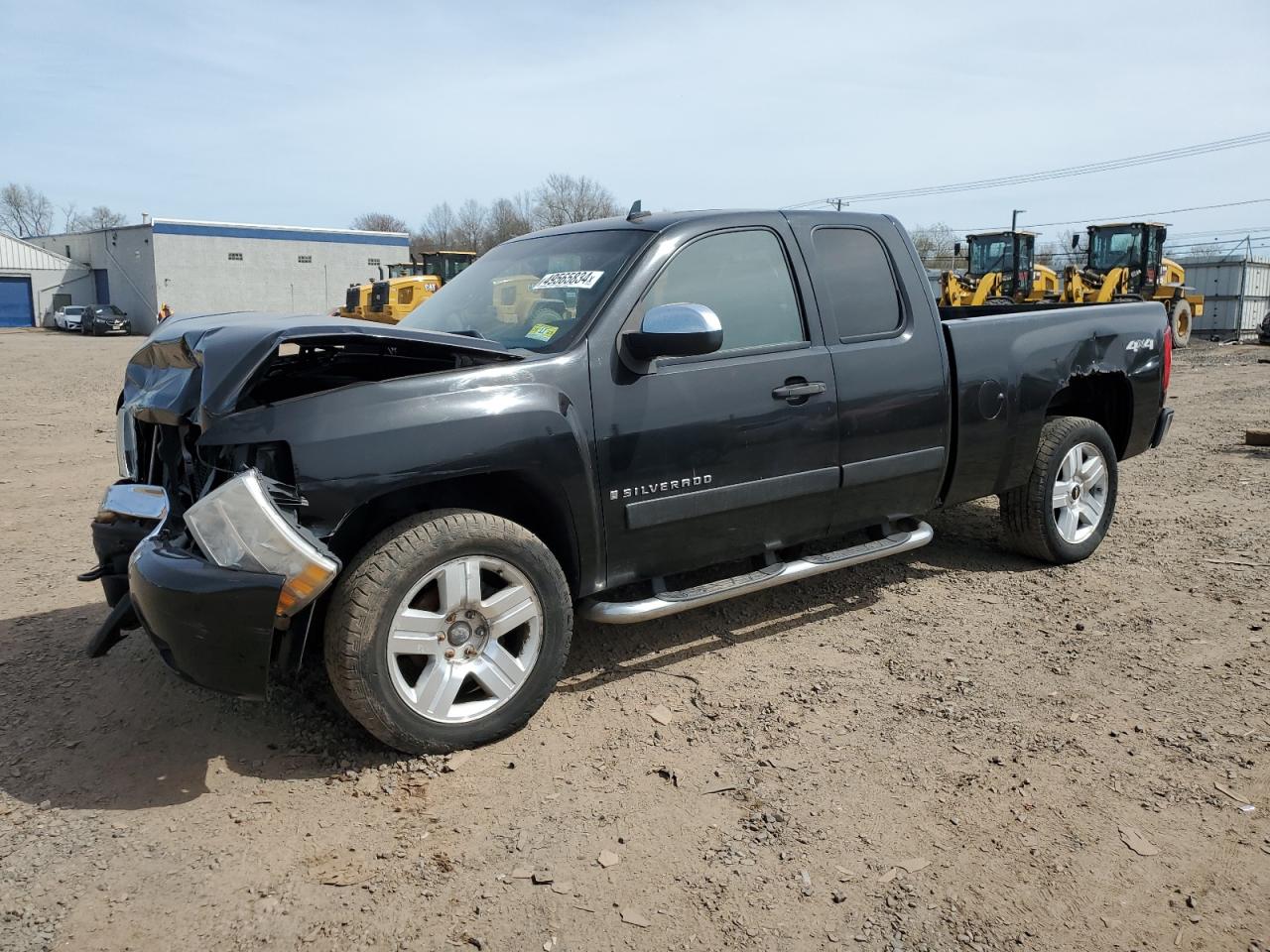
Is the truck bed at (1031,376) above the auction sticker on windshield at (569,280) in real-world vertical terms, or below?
below

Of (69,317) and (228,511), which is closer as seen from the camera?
(228,511)

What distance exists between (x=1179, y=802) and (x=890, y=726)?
3.13 ft

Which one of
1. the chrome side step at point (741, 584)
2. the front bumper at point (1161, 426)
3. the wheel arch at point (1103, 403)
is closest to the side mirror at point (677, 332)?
the chrome side step at point (741, 584)

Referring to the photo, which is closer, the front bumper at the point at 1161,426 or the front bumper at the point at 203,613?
the front bumper at the point at 203,613

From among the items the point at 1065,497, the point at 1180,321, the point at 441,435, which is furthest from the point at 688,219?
the point at 1180,321

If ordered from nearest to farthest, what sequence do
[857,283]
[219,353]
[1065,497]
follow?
[219,353] → [857,283] → [1065,497]

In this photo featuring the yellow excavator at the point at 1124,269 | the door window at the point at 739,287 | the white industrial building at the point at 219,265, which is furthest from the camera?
the white industrial building at the point at 219,265

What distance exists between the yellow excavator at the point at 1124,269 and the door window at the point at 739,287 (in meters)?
21.1

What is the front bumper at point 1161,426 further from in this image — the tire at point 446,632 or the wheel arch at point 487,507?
the tire at point 446,632

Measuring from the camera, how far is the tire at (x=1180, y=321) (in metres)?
23.4

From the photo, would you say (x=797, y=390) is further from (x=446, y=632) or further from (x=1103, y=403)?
(x=1103, y=403)

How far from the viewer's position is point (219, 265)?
50.2 m

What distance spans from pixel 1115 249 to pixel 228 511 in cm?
2510

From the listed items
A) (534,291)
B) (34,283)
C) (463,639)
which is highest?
(34,283)
